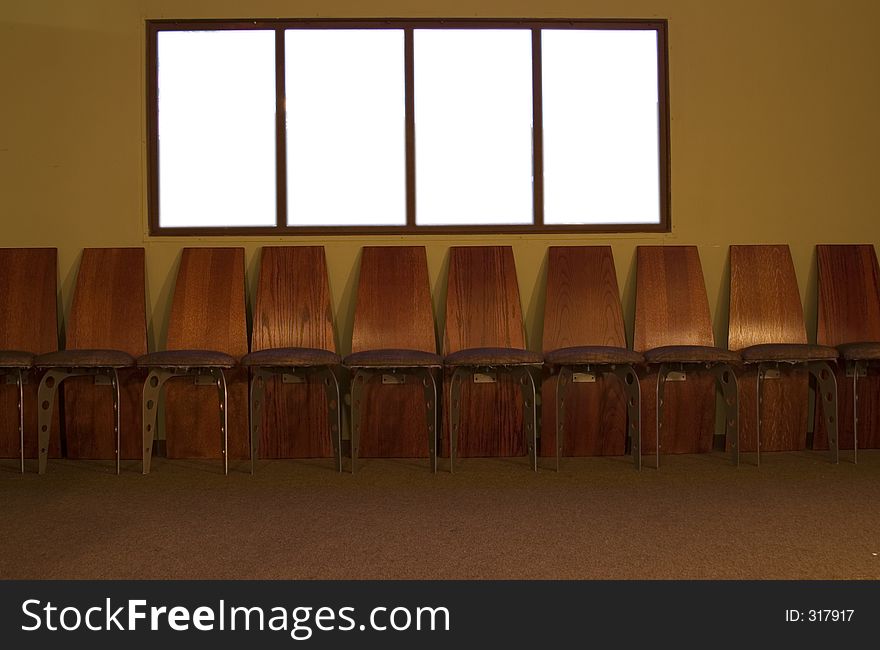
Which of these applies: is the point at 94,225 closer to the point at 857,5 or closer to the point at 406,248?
the point at 406,248

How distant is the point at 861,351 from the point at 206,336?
325 cm

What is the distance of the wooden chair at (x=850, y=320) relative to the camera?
4102 millimetres

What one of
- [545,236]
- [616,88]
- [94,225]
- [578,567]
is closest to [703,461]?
[545,236]

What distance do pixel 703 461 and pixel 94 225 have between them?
3.43 m

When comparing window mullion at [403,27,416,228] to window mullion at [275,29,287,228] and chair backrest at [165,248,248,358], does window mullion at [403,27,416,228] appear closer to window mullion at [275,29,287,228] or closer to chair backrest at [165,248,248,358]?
window mullion at [275,29,287,228]

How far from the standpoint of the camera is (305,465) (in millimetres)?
3836

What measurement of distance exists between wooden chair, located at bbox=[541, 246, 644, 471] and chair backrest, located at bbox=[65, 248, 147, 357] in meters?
2.11

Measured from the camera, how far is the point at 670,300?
4.13 m

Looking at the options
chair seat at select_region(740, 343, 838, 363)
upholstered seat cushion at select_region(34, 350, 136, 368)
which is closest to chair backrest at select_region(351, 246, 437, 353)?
upholstered seat cushion at select_region(34, 350, 136, 368)

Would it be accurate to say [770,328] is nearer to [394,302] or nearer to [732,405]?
[732,405]

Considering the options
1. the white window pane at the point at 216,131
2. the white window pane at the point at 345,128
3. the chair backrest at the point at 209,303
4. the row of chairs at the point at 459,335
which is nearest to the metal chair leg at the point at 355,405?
the row of chairs at the point at 459,335

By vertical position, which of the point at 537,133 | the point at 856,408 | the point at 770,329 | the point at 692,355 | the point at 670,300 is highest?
the point at 537,133

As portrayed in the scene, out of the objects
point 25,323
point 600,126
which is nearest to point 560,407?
point 600,126

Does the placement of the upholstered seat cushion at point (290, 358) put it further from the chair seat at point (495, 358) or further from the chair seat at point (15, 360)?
the chair seat at point (15, 360)
